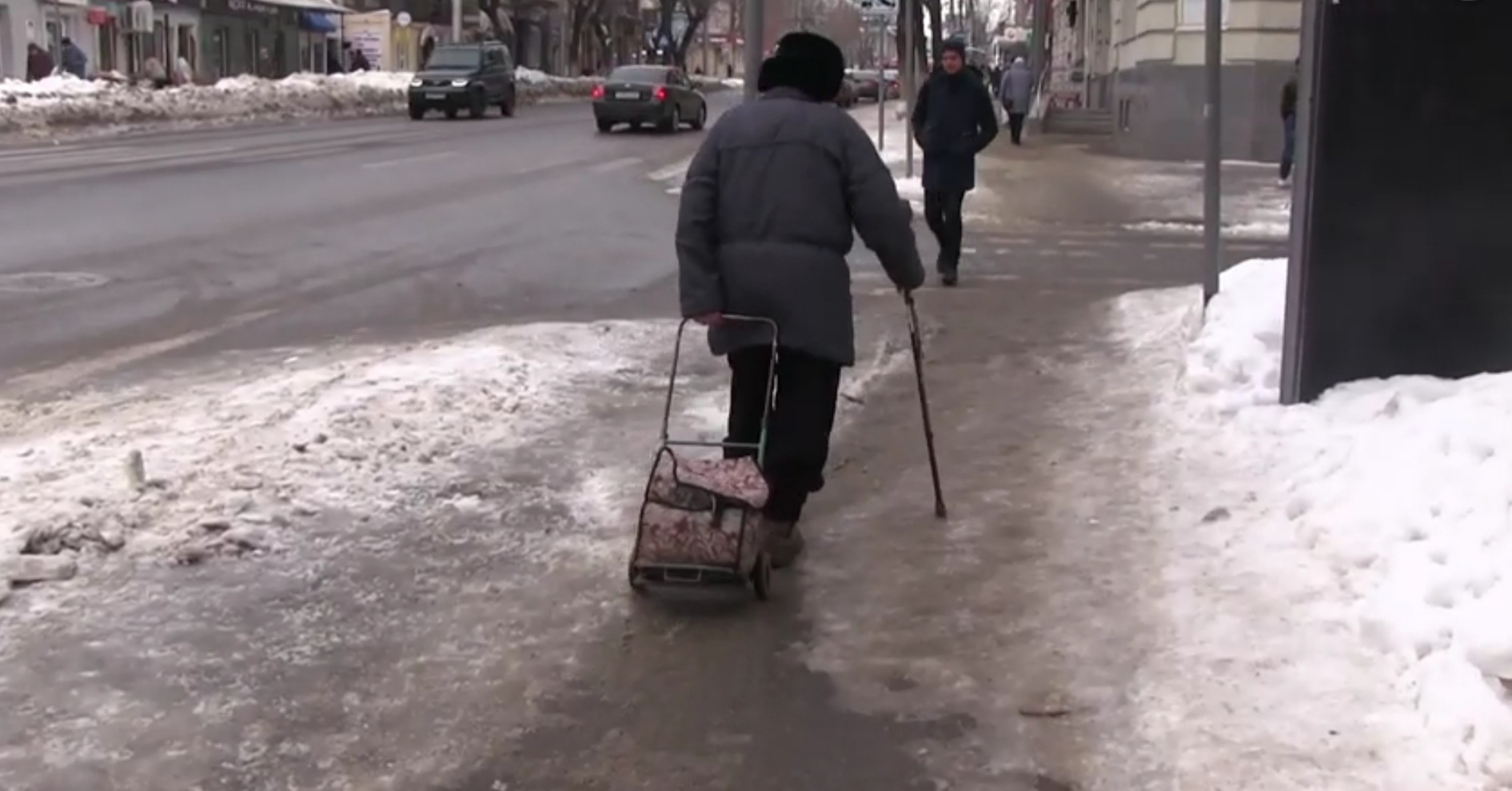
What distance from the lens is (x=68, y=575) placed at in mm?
5406

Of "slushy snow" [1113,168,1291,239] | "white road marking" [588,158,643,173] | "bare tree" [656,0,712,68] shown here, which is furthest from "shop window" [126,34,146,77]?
"slushy snow" [1113,168,1291,239]

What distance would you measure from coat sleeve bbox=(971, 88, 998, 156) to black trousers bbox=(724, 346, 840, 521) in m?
6.83

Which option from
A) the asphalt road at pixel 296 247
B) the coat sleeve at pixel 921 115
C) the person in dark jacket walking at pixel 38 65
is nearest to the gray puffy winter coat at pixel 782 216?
the asphalt road at pixel 296 247

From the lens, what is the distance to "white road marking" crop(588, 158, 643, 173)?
2503 cm

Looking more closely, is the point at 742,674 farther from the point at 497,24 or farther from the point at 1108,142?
the point at 497,24

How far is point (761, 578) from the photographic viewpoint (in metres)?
5.40

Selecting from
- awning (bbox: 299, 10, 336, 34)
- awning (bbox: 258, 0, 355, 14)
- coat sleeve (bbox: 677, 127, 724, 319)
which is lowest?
coat sleeve (bbox: 677, 127, 724, 319)

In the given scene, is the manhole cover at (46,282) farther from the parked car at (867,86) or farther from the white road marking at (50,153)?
the parked car at (867,86)

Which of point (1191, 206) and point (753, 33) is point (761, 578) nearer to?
point (753, 33)

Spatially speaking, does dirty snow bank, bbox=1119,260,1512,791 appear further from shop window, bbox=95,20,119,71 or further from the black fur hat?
shop window, bbox=95,20,119,71

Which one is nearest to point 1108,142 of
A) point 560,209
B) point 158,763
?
point 560,209

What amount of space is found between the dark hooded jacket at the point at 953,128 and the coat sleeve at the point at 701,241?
7024 millimetres

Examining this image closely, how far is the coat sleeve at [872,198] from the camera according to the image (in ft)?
17.4

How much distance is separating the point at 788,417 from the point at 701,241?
2.04 feet
